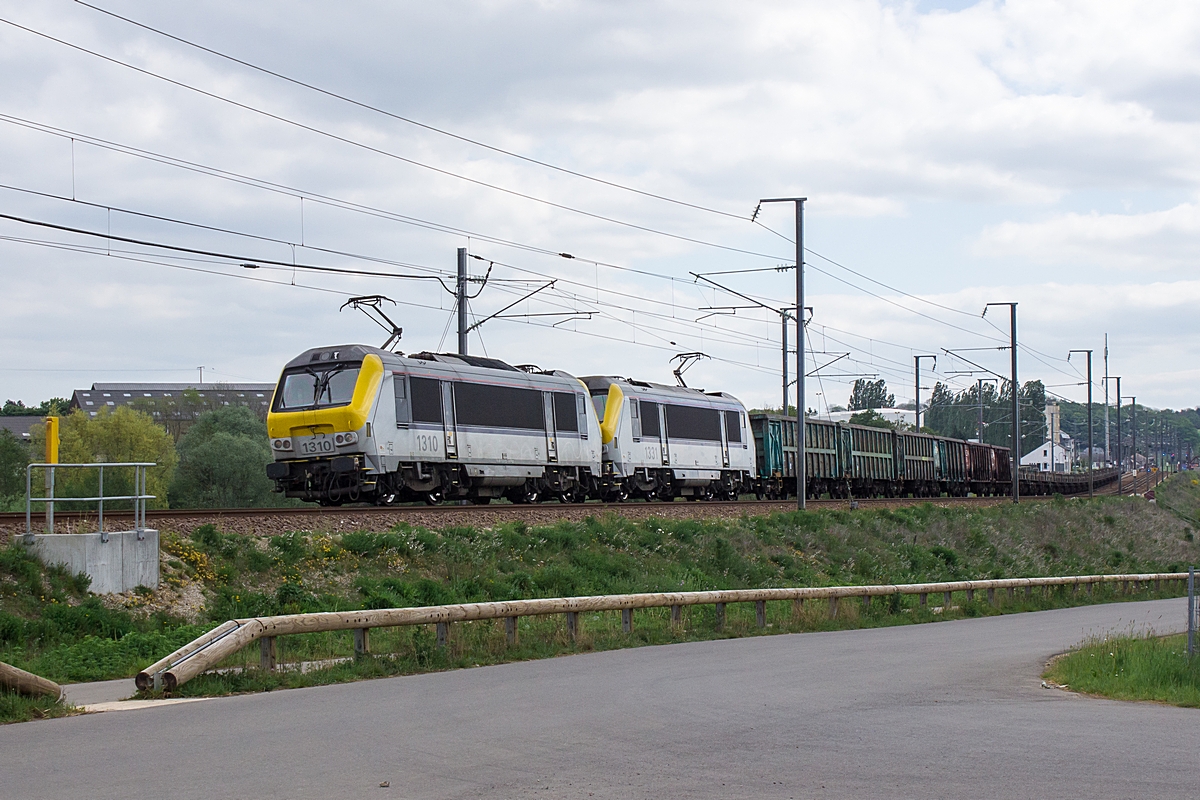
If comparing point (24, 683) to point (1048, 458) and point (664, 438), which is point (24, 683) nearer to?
point (664, 438)

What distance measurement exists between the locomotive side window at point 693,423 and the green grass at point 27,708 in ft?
94.6

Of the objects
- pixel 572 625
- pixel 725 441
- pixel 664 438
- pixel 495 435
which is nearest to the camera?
pixel 572 625

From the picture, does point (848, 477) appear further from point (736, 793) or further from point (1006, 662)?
point (736, 793)

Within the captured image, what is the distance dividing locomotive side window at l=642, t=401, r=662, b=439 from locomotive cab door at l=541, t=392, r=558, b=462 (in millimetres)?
5330

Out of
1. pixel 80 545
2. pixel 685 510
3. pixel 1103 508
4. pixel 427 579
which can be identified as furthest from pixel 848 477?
pixel 80 545

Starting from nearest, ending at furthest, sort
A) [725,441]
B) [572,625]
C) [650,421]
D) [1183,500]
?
[572,625]
[650,421]
[725,441]
[1183,500]

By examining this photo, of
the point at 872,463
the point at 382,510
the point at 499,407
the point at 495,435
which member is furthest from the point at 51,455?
the point at 872,463

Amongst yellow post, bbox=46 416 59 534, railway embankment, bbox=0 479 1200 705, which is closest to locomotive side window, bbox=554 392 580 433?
railway embankment, bbox=0 479 1200 705

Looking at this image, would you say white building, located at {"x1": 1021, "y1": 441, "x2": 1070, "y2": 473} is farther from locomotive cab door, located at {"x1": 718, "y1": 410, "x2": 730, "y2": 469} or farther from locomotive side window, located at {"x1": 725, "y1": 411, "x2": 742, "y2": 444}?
locomotive cab door, located at {"x1": 718, "y1": 410, "x2": 730, "y2": 469}

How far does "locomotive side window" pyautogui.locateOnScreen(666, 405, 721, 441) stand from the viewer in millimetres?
38656

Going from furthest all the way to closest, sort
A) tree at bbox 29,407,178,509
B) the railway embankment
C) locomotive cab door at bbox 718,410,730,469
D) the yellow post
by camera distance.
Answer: tree at bbox 29,407,178,509, locomotive cab door at bbox 718,410,730,469, the yellow post, the railway embankment

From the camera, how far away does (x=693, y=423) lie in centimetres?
3984

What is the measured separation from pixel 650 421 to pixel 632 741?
2874cm

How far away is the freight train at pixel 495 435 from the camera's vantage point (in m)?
26.2
